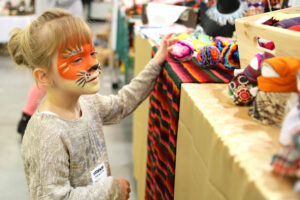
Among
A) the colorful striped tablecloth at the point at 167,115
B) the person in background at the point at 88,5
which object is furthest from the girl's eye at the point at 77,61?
the person in background at the point at 88,5

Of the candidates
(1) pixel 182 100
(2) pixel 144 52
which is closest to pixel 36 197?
(1) pixel 182 100

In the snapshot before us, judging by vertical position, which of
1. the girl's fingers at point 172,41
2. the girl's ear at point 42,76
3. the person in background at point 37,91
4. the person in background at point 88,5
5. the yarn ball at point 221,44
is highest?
the yarn ball at point 221,44

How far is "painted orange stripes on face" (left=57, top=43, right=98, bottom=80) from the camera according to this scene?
937 millimetres

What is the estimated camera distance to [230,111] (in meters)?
0.74

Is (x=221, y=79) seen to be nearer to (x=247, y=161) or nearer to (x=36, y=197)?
(x=247, y=161)

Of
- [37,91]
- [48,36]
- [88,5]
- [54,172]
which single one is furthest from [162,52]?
[88,5]

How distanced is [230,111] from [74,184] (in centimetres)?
51

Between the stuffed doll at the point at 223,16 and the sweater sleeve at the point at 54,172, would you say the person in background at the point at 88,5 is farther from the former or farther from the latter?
the sweater sleeve at the point at 54,172

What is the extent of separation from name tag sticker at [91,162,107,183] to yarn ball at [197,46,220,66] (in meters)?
0.44

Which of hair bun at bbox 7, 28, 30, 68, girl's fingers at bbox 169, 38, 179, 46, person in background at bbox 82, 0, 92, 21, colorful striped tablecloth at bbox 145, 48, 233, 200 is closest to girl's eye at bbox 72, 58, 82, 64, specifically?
hair bun at bbox 7, 28, 30, 68

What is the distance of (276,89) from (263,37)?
20 cm

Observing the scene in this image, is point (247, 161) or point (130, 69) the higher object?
point (247, 161)

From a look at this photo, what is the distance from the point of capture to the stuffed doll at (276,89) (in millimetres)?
609

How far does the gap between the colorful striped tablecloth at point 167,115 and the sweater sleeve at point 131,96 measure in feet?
0.11
